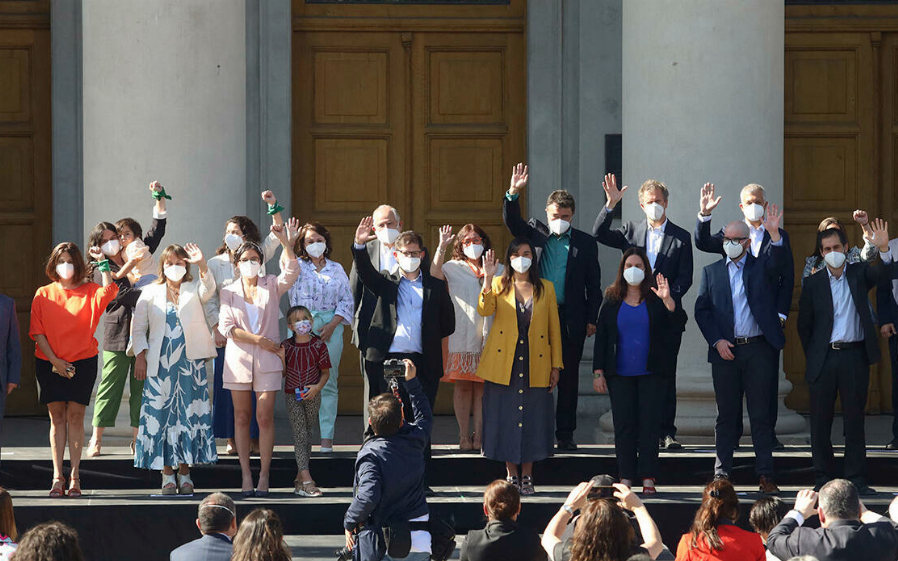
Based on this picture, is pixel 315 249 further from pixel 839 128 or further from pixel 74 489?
pixel 839 128

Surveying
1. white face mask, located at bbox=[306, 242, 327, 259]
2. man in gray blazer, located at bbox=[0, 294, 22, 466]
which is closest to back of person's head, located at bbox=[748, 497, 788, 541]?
white face mask, located at bbox=[306, 242, 327, 259]

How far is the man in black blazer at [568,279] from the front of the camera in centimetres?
1110

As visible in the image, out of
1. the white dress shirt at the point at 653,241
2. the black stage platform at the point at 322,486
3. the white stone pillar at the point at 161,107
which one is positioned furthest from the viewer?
the white stone pillar at the point at 161,107

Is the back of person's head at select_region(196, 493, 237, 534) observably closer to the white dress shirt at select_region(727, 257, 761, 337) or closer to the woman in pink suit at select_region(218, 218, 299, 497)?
the woman in pink suit at select_region(218, 218, 299, 497)

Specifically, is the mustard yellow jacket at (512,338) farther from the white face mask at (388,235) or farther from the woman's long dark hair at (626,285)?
the white face mask at (388,235)

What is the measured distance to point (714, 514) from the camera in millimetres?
7086

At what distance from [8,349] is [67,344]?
437 mm

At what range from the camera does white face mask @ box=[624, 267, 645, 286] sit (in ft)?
33.8

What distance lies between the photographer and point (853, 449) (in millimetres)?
10117

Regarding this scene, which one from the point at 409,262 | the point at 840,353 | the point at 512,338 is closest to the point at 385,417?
the point at 409,262

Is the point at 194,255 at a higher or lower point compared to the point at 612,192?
lower

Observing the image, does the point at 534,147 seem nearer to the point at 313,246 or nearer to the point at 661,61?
the point at 661,61

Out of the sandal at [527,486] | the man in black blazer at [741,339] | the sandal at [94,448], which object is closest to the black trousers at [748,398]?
the man in black blazer at [741,339]

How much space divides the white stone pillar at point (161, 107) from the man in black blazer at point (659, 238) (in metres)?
3.61
